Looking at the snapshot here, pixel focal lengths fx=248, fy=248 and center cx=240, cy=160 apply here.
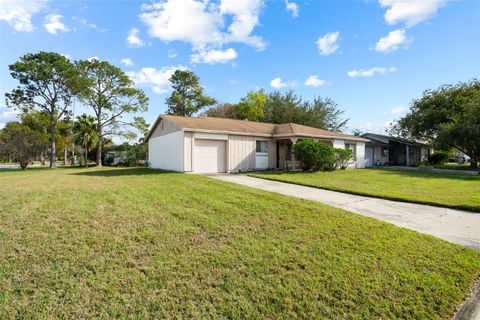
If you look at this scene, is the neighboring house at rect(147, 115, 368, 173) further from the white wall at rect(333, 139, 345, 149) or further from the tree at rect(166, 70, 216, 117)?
the tree at rect(166, 70, 216, 117)

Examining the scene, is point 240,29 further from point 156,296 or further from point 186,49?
point 156,296

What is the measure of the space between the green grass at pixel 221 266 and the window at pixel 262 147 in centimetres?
1138

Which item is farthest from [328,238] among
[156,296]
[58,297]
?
[58,297]

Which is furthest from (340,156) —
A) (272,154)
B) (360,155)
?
(360,155)

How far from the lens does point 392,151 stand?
92.2ft

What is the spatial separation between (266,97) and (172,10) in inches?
1161

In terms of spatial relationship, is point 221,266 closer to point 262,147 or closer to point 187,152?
point 187,152

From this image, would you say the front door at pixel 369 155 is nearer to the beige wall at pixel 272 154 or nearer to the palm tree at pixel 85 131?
the beige wall at pixel 272 154

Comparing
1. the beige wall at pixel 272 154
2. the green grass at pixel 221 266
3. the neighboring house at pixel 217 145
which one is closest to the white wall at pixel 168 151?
the neighboring house at pixel 217 145

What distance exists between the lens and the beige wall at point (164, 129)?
15.6 metres

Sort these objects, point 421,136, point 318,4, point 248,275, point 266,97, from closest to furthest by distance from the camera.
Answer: point 248,275, point 318,4, point 421,136, point 266,97

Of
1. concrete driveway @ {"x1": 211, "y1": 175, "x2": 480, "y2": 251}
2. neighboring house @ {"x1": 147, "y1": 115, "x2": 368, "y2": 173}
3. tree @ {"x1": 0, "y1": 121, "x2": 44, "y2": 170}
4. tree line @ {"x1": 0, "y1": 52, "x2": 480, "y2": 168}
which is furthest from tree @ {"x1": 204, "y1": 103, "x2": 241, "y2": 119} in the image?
concrete driveway @ {"x1": 211, "y1": 175, "x2": 480, "y2": 251}

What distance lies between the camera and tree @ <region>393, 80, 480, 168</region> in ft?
59.0

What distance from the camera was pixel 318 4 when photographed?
10922 millimetres
